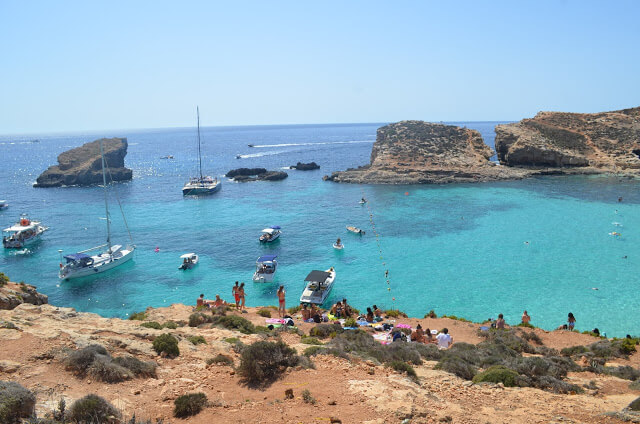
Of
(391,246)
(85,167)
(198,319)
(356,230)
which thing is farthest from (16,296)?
(85,167)

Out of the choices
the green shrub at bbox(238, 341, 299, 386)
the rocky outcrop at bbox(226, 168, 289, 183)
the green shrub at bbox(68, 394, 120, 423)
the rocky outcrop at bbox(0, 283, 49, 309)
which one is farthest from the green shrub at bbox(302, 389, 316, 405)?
the rocky outcrop at bbox(226, 168, 289, 183)

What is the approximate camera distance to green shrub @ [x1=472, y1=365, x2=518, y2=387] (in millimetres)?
11773

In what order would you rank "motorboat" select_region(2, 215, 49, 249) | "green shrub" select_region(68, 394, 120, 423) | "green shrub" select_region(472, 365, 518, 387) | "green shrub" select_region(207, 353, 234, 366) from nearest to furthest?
"green shrub" select_region(68, 394, 120, 423) → "green shrub" select_region(472, 365, 518, 387) → "green shrub" select_region(207, 353, 234, 366) → "motorboat" select_region(2, 215, 49, 249)

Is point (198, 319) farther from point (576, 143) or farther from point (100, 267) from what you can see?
point (576, 143)

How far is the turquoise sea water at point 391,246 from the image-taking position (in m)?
26.9

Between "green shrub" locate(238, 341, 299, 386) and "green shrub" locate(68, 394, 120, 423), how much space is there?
3.64 meters

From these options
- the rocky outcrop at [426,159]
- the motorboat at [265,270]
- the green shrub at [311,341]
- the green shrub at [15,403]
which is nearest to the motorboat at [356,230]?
the motorboat at [265,270]

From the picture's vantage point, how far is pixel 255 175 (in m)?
83.1

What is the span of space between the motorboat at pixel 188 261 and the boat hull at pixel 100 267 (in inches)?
204

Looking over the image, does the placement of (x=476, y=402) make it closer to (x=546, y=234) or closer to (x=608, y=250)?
(x=608, y=250)

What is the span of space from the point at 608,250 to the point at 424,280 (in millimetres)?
17355

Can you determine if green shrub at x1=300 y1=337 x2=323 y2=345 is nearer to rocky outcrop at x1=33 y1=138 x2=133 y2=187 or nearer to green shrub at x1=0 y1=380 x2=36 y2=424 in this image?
green shrub at x1=0 y1=380 x2=36 y2=424

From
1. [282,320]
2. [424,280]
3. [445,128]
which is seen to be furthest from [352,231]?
[445,128]

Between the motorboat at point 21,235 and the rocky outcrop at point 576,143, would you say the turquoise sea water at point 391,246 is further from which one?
the rocky outcrop at point 576,143
